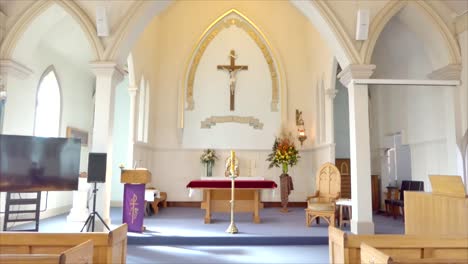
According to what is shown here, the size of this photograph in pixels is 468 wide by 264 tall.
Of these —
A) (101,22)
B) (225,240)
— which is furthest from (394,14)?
(101,22)

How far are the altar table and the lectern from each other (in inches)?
40.5

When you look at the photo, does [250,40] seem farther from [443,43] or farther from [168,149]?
[443,43]

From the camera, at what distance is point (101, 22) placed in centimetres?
477

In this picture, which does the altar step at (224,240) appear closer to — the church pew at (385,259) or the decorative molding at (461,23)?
the church pew at (385,259)

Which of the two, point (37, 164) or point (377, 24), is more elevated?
point (377, 24)

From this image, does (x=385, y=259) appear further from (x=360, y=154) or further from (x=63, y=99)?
(x=63, y=99)

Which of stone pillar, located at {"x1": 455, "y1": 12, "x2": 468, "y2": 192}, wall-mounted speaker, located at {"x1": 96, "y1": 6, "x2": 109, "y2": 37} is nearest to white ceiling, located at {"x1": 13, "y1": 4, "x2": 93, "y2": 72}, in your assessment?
wall-mounted speaker, located at {"x1": 96, "y1": 6, "x2": 109, "y2": 37}

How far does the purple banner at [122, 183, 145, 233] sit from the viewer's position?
509cm

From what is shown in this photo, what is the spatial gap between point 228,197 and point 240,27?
210 inches

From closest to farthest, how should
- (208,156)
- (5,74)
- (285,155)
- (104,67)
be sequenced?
(104,67), (5,74), (285,155), (208,156)

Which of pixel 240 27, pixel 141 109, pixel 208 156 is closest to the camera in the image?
pixel 141 109

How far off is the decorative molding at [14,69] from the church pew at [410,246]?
530cm

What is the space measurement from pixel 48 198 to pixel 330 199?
18.9 ft

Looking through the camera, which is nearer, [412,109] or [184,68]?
[412,109]
